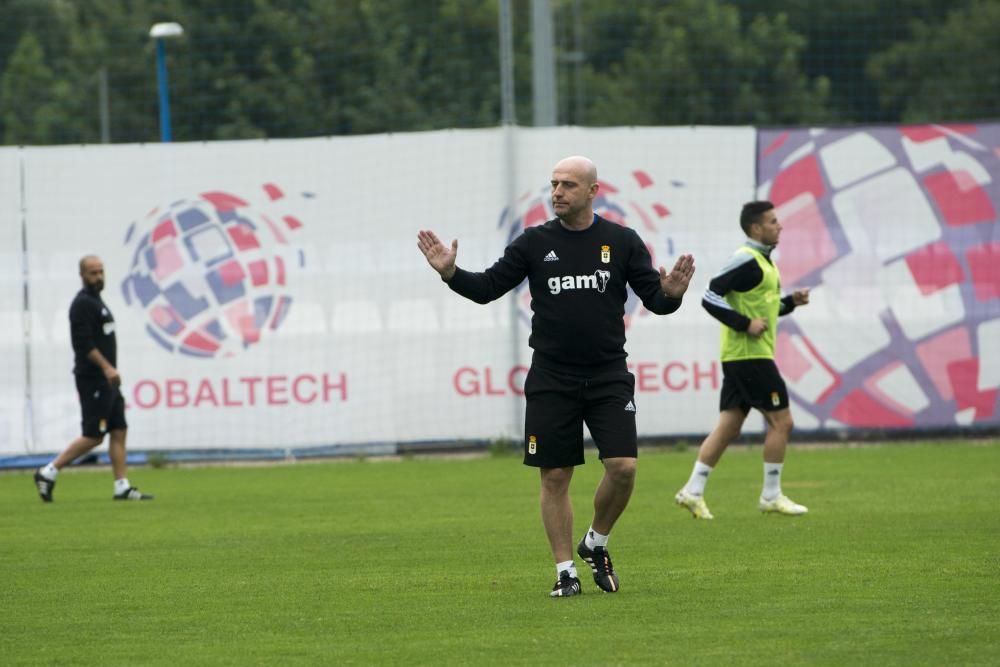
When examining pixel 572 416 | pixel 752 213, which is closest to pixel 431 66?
pixel 752 213

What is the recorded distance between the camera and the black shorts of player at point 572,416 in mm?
8648

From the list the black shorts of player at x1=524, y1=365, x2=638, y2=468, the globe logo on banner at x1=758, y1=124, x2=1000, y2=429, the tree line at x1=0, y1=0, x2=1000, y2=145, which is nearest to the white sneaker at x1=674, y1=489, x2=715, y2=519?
the black shorts of player at x1=524, y1=365, x2=638, y2=468

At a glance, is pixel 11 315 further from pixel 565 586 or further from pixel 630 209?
pixel 565 586

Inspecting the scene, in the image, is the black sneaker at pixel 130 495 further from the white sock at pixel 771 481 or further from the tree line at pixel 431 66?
the tree line at pixel 431 66

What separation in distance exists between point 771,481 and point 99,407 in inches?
239

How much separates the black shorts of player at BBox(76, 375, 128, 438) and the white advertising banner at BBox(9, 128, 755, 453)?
143 inches

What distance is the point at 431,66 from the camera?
110 ft

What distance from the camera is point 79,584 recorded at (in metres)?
9.60

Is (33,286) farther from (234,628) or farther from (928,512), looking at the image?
(234,628)

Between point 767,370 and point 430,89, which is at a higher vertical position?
point 430,89

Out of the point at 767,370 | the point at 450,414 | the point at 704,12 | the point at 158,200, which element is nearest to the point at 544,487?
the point at 767,370

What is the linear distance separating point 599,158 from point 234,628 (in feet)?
39.6

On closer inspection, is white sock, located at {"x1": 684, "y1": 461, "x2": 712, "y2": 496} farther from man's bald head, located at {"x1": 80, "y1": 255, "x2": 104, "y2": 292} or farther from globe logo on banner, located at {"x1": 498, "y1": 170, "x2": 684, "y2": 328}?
globe logo on banner, located at {"x1": 498, "y1": 170, "x2": 684, "y2": 328}

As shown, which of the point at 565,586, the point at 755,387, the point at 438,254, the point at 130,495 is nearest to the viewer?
the point at 438,254
